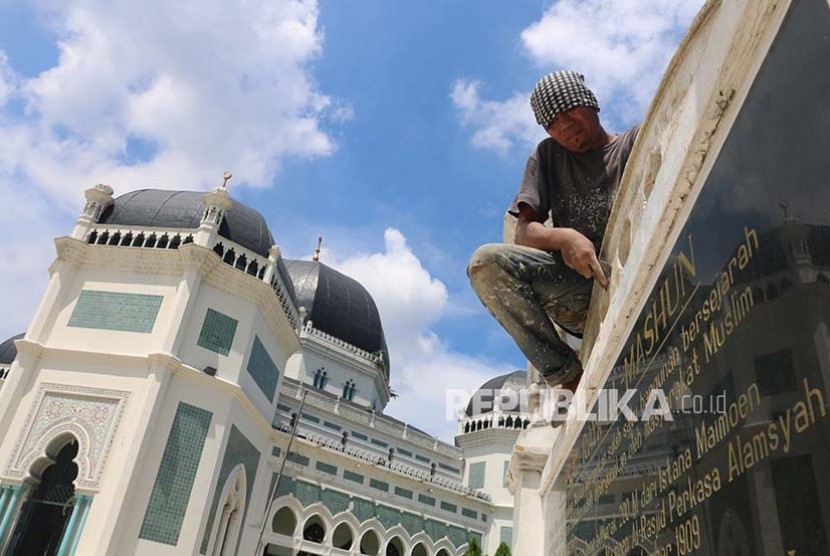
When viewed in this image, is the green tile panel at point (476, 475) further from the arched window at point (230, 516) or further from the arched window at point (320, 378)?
the arched window at point (230, 516)

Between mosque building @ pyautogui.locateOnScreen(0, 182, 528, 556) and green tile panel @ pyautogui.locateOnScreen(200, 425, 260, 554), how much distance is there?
0.26 ft

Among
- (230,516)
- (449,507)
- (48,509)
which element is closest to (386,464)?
(449,507)

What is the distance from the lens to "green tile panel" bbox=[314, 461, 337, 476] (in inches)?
931

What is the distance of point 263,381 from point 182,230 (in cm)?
532

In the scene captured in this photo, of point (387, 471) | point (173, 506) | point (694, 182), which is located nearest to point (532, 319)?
point (694, 182)

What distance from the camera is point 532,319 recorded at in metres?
2.64

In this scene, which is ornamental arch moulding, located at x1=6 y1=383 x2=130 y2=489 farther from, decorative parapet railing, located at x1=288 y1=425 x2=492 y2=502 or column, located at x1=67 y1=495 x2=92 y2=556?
decorative parapet railing, located at x1=288 y1=425 x2=492 y2=502

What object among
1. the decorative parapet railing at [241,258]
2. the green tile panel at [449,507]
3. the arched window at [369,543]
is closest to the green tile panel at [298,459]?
the arched window at [369,543]

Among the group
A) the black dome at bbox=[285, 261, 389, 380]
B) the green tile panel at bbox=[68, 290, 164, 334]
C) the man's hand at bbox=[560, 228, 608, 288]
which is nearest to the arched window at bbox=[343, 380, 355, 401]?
the black dome at bbox=[285, 261, 389, 380]

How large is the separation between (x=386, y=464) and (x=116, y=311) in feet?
41.6

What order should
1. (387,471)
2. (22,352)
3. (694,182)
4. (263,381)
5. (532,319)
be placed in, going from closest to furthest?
(694,182) < (532,319) < (22,352) < (263,381) < (387,471)

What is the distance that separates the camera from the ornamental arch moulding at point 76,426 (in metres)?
15.3

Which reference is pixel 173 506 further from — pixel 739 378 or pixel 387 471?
pixel 739 378

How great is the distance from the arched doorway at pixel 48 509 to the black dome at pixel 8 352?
37.1 feet
